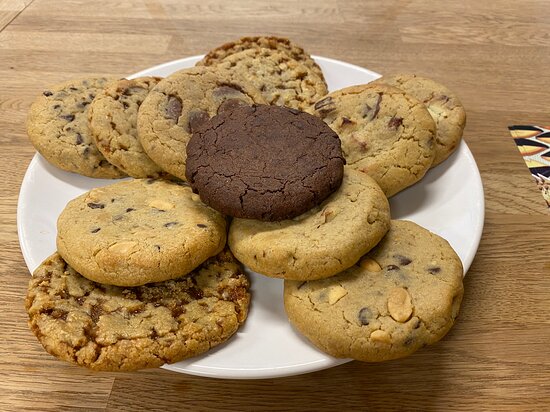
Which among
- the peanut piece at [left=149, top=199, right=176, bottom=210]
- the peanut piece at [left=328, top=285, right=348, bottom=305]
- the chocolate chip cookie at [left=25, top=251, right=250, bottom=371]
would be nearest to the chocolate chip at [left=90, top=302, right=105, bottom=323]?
the chocolate chip cookie at [left=25, top=251, right=250, bottom=371]

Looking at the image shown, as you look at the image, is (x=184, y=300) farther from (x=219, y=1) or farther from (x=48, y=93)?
(x=219, y=1)

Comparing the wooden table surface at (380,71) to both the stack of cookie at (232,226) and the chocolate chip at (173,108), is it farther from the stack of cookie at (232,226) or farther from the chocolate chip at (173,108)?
the chocolate chip at (173,108)

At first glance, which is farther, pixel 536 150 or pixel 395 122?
pixel 536 150

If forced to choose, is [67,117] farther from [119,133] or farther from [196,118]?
[196,118]

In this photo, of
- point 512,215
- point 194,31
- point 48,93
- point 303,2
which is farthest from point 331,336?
point 303,2

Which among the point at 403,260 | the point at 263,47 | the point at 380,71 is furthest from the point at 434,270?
the point at 380,71
